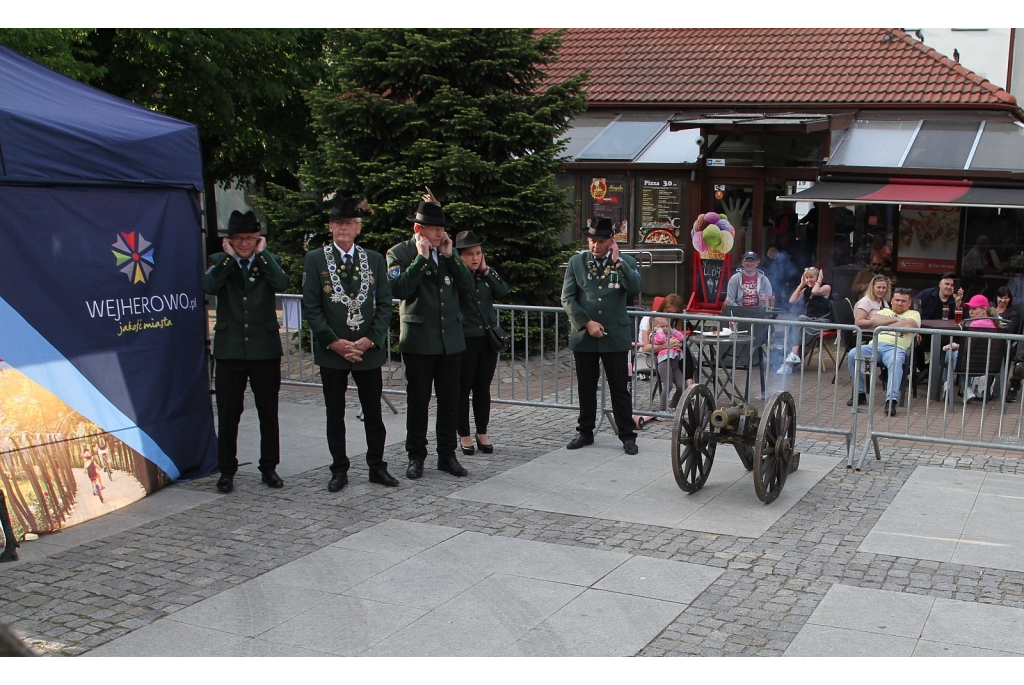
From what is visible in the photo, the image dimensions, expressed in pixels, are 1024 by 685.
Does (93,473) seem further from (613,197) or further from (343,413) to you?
(613,197)

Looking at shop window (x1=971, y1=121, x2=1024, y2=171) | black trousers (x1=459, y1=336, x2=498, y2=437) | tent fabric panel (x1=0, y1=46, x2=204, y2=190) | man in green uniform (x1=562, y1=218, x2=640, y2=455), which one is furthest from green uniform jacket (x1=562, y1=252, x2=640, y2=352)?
shop window (x1=971, y1=121, x2=1024, y2=171)

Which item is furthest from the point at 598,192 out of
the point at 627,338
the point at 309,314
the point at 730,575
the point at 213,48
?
the point at 730,575

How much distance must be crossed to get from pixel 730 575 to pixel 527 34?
28.9 feet

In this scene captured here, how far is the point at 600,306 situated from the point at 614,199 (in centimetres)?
944

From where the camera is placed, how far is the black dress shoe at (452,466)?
25.1 feet

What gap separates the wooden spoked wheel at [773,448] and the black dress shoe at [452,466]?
2.12m

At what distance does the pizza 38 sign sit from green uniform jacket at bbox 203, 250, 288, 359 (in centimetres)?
33

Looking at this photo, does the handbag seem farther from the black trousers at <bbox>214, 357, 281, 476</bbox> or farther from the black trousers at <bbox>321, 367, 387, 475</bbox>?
the black trousers at <bbox>214, 357, 281, 476</bbox>

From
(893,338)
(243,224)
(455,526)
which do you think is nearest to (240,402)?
(243,224)

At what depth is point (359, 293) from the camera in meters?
7.20

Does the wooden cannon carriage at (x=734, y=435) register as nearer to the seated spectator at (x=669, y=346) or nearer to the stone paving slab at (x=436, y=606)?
the stone paving slab at (x=436, y=606)

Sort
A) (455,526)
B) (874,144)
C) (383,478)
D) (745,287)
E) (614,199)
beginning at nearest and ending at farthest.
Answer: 1. (455,526)
2. (383,478)
3. (745,287)
4. (874,144)
5. (614,199)

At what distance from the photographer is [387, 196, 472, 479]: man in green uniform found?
292 inches
